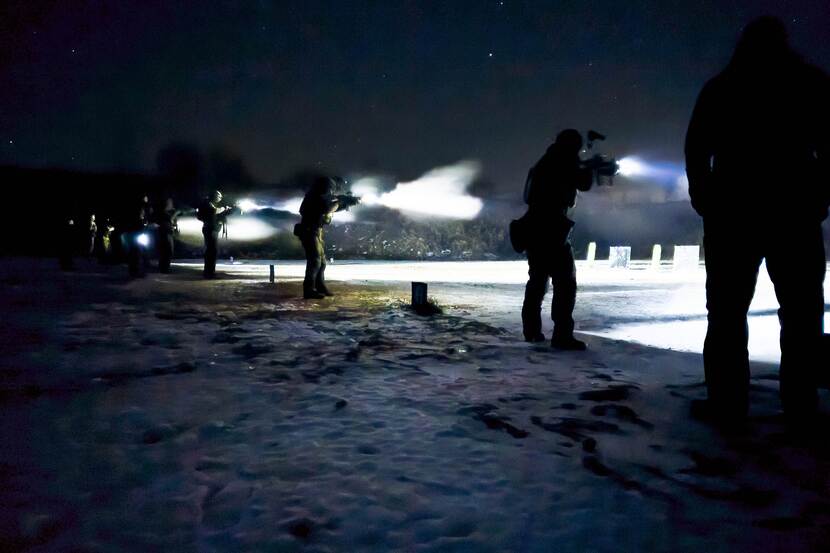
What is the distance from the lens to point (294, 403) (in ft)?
9.64

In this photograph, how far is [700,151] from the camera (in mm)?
2641

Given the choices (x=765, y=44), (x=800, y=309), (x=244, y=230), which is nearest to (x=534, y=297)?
(x=800, y=309)

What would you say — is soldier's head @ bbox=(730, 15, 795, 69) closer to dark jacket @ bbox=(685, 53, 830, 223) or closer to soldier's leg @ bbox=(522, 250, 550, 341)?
dark jacket @ bbox=(685, 53, 830, 223)

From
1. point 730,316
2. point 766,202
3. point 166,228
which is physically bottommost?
point 730,316

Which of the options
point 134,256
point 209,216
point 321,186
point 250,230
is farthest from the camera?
point 250,230

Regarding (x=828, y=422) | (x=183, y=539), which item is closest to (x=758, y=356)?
(x=828, y=422)

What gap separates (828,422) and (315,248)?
23.6 ft

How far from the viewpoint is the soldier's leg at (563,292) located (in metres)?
4.60

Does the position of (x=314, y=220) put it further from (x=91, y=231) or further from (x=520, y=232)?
(x=91, y=231)

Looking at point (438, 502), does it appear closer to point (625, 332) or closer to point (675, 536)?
point (675, 536)

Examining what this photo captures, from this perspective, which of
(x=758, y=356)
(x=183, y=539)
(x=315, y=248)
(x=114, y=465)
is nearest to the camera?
(x=183, y=539)

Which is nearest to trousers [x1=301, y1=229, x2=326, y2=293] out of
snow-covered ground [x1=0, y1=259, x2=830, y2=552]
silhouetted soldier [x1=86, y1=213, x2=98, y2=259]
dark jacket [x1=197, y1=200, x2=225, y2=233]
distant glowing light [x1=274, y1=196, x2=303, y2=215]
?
snow-covered ground [x1=0, y1=259, x2=830, y2=552]

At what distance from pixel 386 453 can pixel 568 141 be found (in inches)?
137

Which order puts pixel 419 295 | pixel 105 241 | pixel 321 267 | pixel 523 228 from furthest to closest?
pixel 105 241
pixel 321 267
pixel 419 295
pixel 523 228
